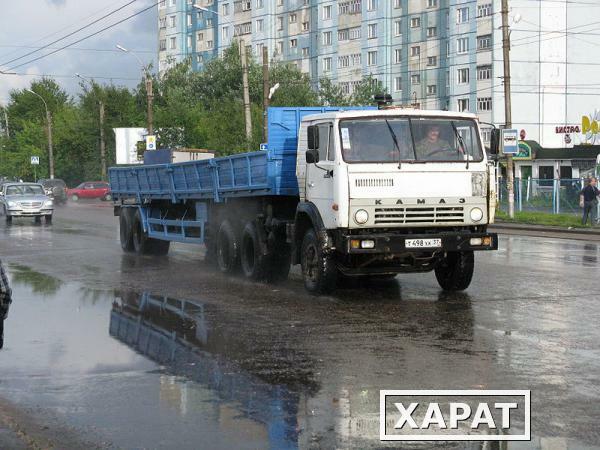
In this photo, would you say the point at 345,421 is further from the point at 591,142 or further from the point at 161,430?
the point at 591,142

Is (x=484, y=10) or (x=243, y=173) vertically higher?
(x=484, y=10)

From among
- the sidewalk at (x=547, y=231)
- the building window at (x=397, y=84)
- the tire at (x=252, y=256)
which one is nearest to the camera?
the tire at (x=252, y=256)

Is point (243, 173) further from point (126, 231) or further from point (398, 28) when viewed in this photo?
point (398, 28)

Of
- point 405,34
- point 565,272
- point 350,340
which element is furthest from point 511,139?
point 405,34

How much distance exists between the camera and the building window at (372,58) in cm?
8525

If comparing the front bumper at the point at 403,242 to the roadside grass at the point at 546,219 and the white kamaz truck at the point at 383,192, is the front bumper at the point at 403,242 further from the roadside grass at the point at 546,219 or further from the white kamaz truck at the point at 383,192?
the roadside grass at the point at 546,219

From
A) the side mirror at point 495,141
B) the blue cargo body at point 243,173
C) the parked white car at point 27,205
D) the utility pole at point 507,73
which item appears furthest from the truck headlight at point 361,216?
the parked white car at point 27,205

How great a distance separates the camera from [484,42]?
7475cm

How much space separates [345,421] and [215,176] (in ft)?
36.6

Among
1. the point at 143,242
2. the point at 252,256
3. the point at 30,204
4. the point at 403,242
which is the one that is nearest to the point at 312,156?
the point at 403,242

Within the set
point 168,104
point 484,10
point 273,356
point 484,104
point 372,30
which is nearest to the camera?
point 273,356

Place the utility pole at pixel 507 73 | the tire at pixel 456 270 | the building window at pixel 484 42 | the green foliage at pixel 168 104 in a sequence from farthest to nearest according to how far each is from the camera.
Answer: the building window at pixel 484 42 < the green foliage at pixel 168 104 < the utility pole at pixel 507 73 < the tire at pixel 456 270

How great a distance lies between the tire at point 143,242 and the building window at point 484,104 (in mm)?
56031

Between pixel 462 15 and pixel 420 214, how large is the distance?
218ft
